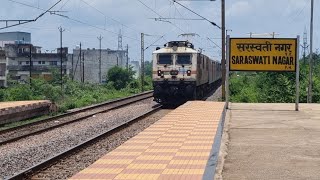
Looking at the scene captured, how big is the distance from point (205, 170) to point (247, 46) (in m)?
11.6

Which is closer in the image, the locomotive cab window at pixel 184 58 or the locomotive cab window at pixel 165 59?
the locomotive cab window at pixel 184 58

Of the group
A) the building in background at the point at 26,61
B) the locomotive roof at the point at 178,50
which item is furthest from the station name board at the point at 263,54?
the building in background at the point at 26,61

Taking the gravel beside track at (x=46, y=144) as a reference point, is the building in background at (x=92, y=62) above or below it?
above

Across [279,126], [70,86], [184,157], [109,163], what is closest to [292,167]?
[184,157]

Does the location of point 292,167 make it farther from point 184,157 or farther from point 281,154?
point 184,157

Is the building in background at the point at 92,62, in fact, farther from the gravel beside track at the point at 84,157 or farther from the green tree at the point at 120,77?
the gravel beside track at the point at 84,157

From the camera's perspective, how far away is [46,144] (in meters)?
13.6

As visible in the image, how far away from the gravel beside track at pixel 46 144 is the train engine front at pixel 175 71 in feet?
18.1

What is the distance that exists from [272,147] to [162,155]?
2304 millimetres

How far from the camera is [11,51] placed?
10200cm

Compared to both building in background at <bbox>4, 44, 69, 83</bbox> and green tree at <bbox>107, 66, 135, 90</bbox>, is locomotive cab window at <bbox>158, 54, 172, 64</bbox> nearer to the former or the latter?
green tree at <bbox>107, 66, 135, 90</bbox>

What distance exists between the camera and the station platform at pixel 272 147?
7.61 meters

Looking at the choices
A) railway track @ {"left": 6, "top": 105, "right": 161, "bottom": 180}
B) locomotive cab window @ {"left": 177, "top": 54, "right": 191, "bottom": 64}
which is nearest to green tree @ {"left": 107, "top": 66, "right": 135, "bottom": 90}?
locomotive cab window @ {"left": 177, "top": 54, "right": 191, "bottom": 64}

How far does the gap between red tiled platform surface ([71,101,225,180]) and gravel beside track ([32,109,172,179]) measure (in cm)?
83
